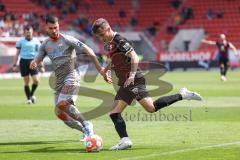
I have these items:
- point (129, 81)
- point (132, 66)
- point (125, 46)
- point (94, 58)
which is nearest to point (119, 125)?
point (129, 81)

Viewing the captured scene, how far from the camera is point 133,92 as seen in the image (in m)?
12.2

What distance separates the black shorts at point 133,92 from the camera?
479 inches

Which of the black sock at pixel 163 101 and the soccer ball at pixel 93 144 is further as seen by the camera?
the black sock at pixel 163 101

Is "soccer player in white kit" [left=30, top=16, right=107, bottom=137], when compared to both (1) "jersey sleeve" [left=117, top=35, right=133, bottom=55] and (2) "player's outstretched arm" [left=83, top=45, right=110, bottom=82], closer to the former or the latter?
(2) "player's outstretched arm" [left=83, top=45, right=110, bottom=82]

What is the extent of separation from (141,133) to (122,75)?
238 centimetres

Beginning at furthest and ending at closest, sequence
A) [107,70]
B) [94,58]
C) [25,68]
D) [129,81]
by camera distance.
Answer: [25,68] < [107,70] < [94,58] < [129,81]

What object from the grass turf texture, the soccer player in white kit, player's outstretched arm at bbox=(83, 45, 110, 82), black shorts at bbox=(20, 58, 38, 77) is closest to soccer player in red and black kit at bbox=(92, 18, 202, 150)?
player's outstretched arm at bbox=(83, 45, 110, 82)

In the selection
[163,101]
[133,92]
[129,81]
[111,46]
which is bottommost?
[163,101]

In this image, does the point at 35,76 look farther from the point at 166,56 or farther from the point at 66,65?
the point at 166,56

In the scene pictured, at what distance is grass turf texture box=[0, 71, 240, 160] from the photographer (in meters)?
11.1

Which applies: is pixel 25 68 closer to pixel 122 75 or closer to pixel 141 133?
pixel 141 133

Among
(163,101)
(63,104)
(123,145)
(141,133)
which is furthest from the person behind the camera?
(141,133)

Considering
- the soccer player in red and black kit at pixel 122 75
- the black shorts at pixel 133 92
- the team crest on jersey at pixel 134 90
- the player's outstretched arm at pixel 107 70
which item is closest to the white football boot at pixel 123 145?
the soccer player in red and black kit at pixel 122 75

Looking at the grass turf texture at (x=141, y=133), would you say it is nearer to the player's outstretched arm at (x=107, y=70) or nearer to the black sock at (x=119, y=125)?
the black sock at (x=119, y=125)
